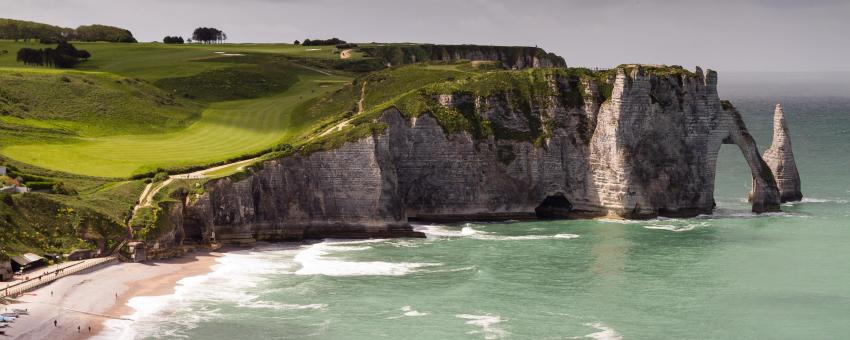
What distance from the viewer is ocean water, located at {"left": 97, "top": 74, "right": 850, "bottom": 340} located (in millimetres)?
70938

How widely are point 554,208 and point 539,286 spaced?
32831 millimetres

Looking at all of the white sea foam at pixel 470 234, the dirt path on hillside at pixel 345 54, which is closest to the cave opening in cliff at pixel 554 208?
the white sea foam at pixel 470 234

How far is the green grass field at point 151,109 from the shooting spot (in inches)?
4205

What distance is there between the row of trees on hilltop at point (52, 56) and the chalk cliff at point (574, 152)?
65.8 metres

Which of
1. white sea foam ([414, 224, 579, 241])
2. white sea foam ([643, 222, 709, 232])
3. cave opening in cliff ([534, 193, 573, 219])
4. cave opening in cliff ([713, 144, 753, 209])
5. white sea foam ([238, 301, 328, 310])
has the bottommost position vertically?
white sea foam ([238, 301, 328, 310])

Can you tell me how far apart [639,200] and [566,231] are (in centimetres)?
1009

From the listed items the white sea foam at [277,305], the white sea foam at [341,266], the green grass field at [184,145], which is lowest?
the white sea foam at [277,305]

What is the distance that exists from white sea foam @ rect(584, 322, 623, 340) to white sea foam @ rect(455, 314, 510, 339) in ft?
18.1

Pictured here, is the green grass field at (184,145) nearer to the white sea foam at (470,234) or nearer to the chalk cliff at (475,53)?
the white sea foam at (470,234)

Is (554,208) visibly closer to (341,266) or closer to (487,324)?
(341,266)

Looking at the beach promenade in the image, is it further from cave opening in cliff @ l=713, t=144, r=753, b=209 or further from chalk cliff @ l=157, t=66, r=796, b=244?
cave opening in cliff @ l=713, t=144, r=753, b=209

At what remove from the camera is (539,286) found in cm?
8231

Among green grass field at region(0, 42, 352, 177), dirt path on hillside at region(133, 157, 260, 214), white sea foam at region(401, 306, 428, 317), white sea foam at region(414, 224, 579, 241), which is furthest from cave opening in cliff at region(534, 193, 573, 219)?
white sea foam at region(401, 306, 428, 317)

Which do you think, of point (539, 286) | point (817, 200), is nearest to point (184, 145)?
point (539, 286)
